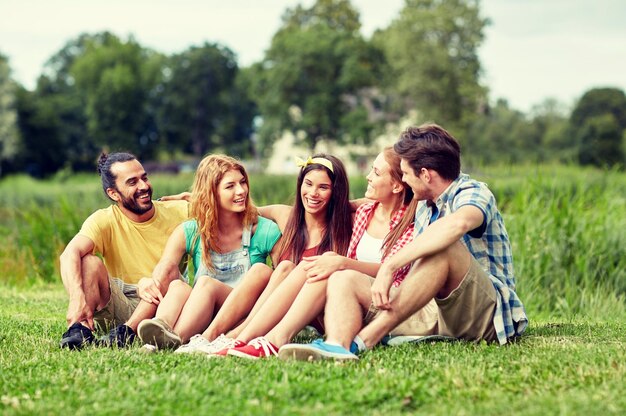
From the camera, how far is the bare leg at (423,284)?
4.44 metres

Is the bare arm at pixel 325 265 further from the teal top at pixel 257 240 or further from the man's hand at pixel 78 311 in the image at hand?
the man's hand at pixel 78 311

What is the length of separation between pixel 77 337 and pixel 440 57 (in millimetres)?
38051

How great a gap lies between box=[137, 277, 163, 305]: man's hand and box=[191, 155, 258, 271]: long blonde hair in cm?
33

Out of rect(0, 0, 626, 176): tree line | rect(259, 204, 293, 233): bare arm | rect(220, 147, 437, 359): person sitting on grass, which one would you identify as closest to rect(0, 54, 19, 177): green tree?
rect(0, 0, 626, 176): tree line

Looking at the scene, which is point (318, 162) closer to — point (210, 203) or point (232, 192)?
point (232, 192)

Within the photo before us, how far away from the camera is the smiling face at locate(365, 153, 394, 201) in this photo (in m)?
5.13

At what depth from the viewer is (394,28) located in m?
43.8

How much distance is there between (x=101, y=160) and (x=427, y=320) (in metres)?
2.45

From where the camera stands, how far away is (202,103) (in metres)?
62.1

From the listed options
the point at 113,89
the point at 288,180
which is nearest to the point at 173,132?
the point at 113,89

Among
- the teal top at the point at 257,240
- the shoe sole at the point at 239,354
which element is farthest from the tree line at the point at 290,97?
the shoe sole at the point at 239,354

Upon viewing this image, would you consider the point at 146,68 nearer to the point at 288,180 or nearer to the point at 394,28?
the point at 394,28

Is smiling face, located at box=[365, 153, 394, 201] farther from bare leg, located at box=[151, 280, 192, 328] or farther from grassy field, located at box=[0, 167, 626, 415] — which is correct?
bare leg, located at box=[151, 280, 192, 328]

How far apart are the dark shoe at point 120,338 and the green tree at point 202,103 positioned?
2202 inches
